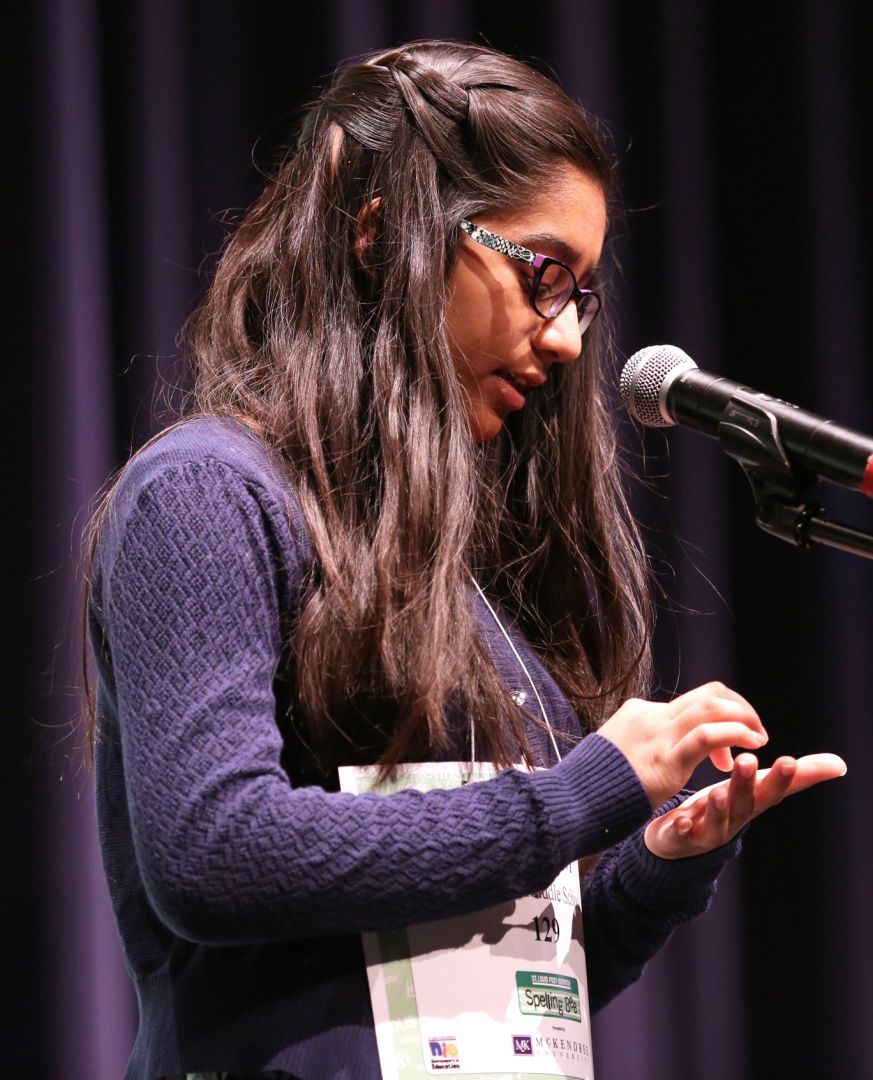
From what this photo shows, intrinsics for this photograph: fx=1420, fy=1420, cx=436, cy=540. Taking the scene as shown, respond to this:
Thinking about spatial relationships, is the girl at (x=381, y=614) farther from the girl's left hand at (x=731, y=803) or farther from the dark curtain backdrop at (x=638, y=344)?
the dark curtain backdrop at (x=638, y=344)

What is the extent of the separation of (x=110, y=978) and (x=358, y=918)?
114 centimetres

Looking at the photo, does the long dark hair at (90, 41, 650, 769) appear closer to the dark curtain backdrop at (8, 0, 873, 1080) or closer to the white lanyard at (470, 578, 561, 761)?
the white lanyard at (470, 578, 561, 761)

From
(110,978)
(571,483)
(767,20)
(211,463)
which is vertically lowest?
(110,978)

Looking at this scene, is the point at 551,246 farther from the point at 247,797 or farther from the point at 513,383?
the point at 247,797

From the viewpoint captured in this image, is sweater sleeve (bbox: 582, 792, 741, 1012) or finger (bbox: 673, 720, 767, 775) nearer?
finger (bbox: 673, 720, 767, 775)

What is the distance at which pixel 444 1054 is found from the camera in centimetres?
96

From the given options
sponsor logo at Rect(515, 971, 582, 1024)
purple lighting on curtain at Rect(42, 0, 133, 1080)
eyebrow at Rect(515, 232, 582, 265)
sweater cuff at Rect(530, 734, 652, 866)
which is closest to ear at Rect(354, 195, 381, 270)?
eyebrow at Rect(515, 232, 582, 265)

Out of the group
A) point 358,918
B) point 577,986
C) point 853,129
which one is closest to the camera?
point 358,918

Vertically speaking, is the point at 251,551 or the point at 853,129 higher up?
the point at 853,129

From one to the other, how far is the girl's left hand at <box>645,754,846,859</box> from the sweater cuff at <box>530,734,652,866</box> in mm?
109

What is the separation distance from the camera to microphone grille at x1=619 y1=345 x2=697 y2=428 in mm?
1074

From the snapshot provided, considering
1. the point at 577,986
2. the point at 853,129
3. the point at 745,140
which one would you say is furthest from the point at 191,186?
the point at 577,986

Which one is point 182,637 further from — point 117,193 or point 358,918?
point 117,193

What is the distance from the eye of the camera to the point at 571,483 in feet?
4.56
